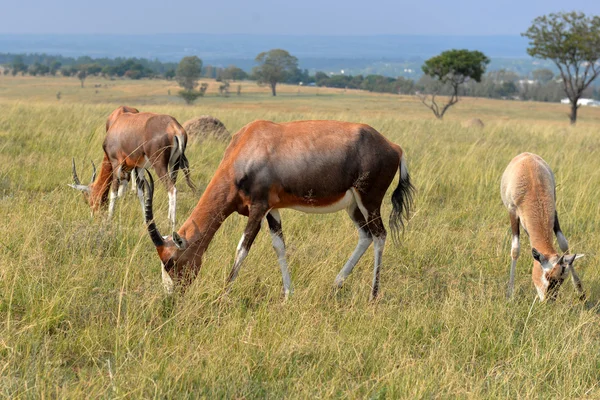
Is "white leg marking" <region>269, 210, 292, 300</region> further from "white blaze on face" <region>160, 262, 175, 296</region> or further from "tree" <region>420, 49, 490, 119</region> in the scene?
"tree" <region>420, 49, 490, 119</region>

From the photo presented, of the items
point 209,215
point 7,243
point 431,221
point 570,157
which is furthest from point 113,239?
point 570,157

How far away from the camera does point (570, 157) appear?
12.4 metres

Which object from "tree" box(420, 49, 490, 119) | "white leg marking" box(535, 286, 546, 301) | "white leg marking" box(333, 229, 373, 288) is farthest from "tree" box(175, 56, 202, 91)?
"white leg marking" box(535, 286, 546, 301)

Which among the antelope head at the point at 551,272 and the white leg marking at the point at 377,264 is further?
the white leg marking at the point at 377,264

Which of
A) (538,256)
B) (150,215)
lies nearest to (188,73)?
(150,215)

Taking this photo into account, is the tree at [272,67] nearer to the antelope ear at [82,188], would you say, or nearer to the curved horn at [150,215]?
the antelope ear at [82,188]

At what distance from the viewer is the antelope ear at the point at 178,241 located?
5.13m

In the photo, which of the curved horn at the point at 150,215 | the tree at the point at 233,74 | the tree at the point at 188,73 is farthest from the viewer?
the tree at the point at 233,74

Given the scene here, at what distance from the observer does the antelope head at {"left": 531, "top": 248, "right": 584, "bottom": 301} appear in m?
5.34

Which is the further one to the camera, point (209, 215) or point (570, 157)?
point (570, 157)

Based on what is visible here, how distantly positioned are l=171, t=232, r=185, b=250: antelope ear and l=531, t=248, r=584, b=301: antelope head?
272 cm

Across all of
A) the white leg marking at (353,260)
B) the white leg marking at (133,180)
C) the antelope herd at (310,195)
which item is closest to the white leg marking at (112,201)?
the white leg marking at (133,180)

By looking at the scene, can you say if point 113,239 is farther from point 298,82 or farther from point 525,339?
point 298,82

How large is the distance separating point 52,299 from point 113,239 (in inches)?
66.0
